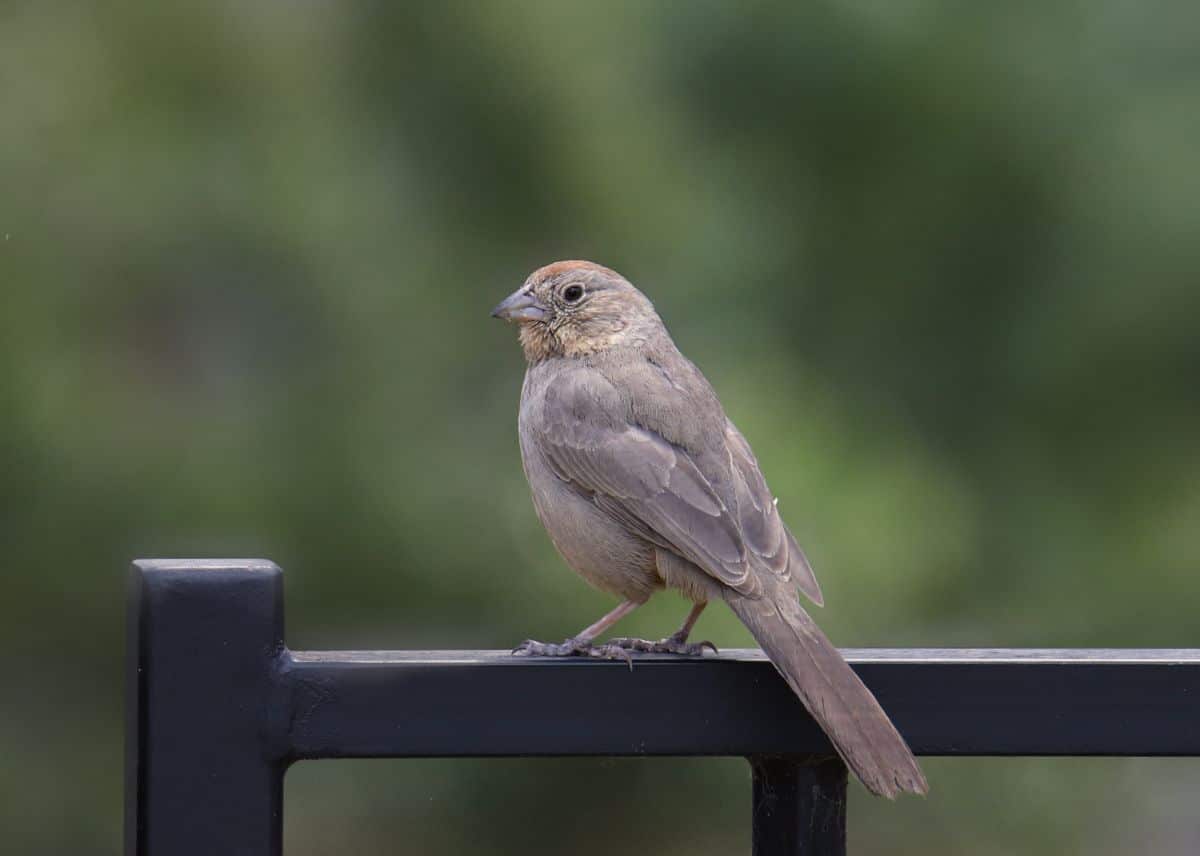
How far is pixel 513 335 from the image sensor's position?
6781mm

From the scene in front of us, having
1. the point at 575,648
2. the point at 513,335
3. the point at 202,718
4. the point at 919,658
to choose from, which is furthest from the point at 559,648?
the point at 513,335

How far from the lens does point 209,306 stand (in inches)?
266

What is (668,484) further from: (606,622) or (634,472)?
(606,622)

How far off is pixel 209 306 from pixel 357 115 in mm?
976

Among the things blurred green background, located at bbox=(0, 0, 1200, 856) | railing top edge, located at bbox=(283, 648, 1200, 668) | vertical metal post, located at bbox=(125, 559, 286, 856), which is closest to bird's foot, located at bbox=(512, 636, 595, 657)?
railing top edge, located at bbox=(283, 648, 1200, 668)

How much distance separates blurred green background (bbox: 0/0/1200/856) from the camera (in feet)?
20.7

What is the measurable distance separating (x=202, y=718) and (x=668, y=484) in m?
1.76

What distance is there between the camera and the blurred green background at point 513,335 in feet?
20.7

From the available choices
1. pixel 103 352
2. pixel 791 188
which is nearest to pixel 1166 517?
pixel 791 188

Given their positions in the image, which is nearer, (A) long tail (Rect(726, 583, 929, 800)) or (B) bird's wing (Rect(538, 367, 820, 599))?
(A) long tail (Rect(726, 583, 929, 800))

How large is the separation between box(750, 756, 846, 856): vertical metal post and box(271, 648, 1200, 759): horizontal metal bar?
0.11m

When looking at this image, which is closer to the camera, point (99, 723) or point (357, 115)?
point (99, 723)

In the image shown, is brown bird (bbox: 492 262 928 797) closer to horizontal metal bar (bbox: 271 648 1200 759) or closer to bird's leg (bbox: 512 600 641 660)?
bird's leg (bbox: 512 600 641 660)

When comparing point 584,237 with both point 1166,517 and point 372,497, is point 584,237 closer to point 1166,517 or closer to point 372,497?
point 372,497
